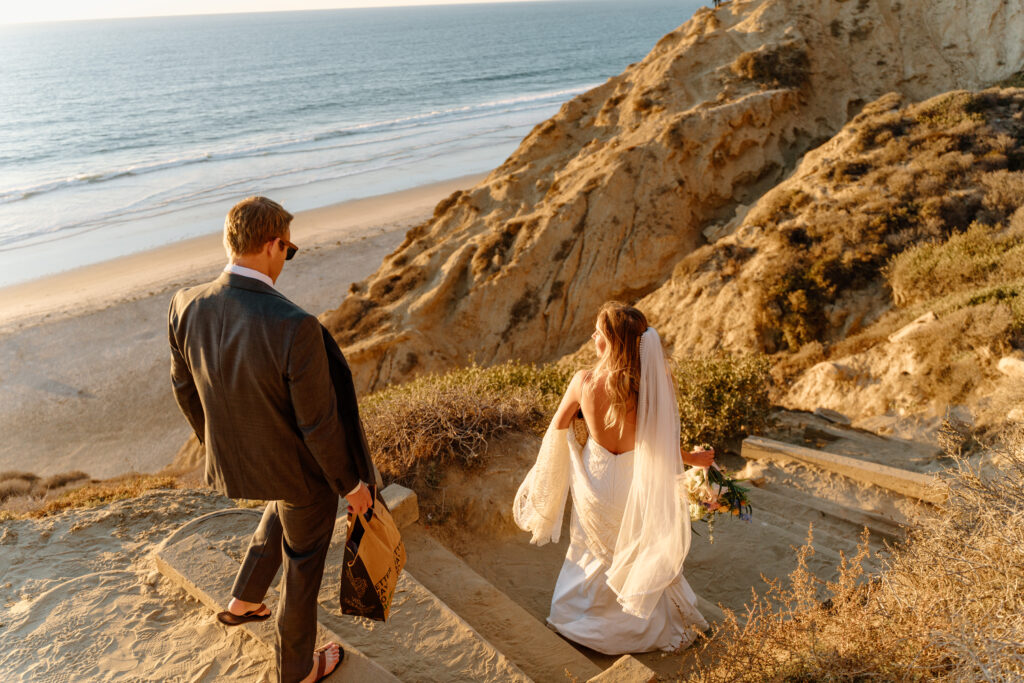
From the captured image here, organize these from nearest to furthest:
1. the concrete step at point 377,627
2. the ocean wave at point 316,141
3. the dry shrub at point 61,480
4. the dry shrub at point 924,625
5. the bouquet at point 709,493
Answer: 1. the dry shrub at point 924,625
2. the concrete step at point 377,627
3. the bouquet at point 709,493
4. the dry shrub at point 61,480
5. the ocean wave at point 316,141

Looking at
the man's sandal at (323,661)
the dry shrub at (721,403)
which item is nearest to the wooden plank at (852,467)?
the dry shrub at (721,403)

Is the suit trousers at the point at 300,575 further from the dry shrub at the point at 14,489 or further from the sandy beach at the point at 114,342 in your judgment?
the sandy beach at the point at 114,342

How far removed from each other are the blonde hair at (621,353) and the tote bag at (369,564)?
1389mm

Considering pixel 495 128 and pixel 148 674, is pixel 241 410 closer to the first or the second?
pixel 148 674

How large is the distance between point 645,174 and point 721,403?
28.1 feet

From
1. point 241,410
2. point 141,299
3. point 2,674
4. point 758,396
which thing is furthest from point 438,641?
point 141,299

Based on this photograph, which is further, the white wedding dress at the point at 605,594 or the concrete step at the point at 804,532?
the concrete step at the point at 804,532

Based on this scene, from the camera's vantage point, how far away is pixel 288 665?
310 centimetres

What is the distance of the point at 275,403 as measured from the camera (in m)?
2.83

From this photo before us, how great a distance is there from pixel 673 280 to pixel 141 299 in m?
14.2

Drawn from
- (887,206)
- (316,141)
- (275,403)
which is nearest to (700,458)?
(275,403)

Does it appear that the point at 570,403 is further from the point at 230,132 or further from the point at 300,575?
the point at 230,132

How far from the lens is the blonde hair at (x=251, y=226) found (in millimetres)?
2807

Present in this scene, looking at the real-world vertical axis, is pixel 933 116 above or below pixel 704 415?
above
